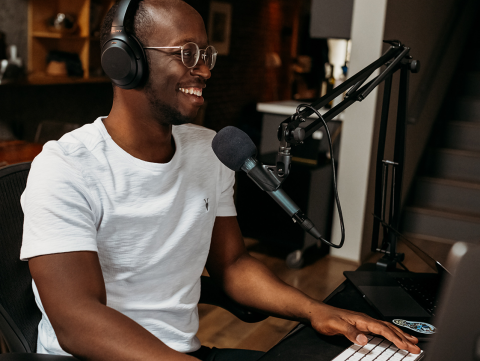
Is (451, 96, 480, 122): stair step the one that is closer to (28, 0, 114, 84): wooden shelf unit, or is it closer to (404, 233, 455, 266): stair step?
(404, 233, 455, 266): stair step

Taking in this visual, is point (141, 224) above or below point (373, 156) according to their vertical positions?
above

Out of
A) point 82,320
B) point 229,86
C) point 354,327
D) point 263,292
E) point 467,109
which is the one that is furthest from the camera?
point 229,86

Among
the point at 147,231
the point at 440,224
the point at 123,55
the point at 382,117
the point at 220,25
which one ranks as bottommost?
the point at 440,224

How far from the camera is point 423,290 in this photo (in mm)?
1121

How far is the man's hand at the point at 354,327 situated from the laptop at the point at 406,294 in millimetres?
56

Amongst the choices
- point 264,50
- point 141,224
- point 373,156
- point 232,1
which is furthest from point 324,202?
point 264,50

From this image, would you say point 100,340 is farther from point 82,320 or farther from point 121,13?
point 121,13

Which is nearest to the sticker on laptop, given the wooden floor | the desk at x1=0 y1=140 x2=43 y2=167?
the wooden floor

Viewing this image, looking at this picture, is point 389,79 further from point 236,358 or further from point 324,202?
point 324,202

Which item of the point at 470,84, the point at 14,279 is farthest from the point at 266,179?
the point at 470,84

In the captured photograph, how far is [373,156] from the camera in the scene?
11.2 feet

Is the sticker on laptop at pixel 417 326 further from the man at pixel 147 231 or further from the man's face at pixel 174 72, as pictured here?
the man's face at pixel 174 72

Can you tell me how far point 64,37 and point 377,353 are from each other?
391 cm

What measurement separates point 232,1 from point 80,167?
6200 mm
